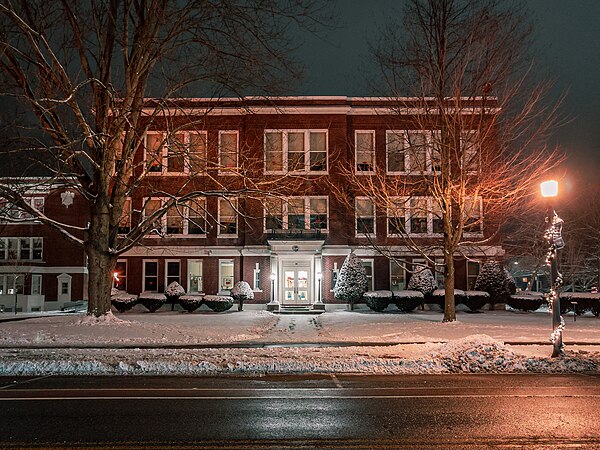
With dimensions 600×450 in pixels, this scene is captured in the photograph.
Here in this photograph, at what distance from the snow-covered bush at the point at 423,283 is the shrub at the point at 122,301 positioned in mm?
17158

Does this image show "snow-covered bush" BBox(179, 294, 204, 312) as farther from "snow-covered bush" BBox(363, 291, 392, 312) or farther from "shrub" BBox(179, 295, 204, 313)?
"snow-covered bush" BBox(363, 291, 392, 312)

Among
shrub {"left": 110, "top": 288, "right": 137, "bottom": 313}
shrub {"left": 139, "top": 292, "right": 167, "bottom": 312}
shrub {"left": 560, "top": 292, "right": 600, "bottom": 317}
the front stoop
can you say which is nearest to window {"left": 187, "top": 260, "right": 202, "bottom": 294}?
shrub {"left": 139, "top": 292, "right": 167, "bottom": 312}

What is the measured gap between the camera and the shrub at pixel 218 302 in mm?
→ 34344

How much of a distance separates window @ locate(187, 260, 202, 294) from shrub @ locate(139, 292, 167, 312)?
2.56m

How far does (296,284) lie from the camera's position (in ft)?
122

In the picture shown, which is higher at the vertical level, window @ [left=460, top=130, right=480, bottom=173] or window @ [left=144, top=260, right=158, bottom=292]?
window @ [left=460, top=130, right=480, bottom=173]

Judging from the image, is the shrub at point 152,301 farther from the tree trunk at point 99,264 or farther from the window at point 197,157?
the tree trunk at point 99,264

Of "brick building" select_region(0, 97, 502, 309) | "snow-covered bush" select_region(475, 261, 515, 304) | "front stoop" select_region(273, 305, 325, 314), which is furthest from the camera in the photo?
"brick building" select_region(0, 97, 502, 309)

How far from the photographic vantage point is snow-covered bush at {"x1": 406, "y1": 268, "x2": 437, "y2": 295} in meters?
35.4

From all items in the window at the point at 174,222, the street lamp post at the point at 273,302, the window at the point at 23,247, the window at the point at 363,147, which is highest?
the window at the point at 363,147

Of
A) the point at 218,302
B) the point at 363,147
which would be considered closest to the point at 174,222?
the point at 218,302

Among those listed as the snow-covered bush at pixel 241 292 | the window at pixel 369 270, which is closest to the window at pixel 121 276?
the snow-covered bush at pixel 241 292

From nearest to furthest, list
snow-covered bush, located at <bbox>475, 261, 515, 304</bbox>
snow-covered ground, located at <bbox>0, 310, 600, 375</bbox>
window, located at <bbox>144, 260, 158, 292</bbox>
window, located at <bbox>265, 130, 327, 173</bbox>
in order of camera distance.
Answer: snow-covered ground, located at <bbox>0, 310, 600, 375</bbox> → snow-covered bush, located at <bbox>475, 261, 515, 304</bbox> → window, located at <bbox>265, 130, 327, 173</bbox> → window, located at <bbox>144, 260, 158, 292</bbox>

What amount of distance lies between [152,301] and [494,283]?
21205 millimetres
